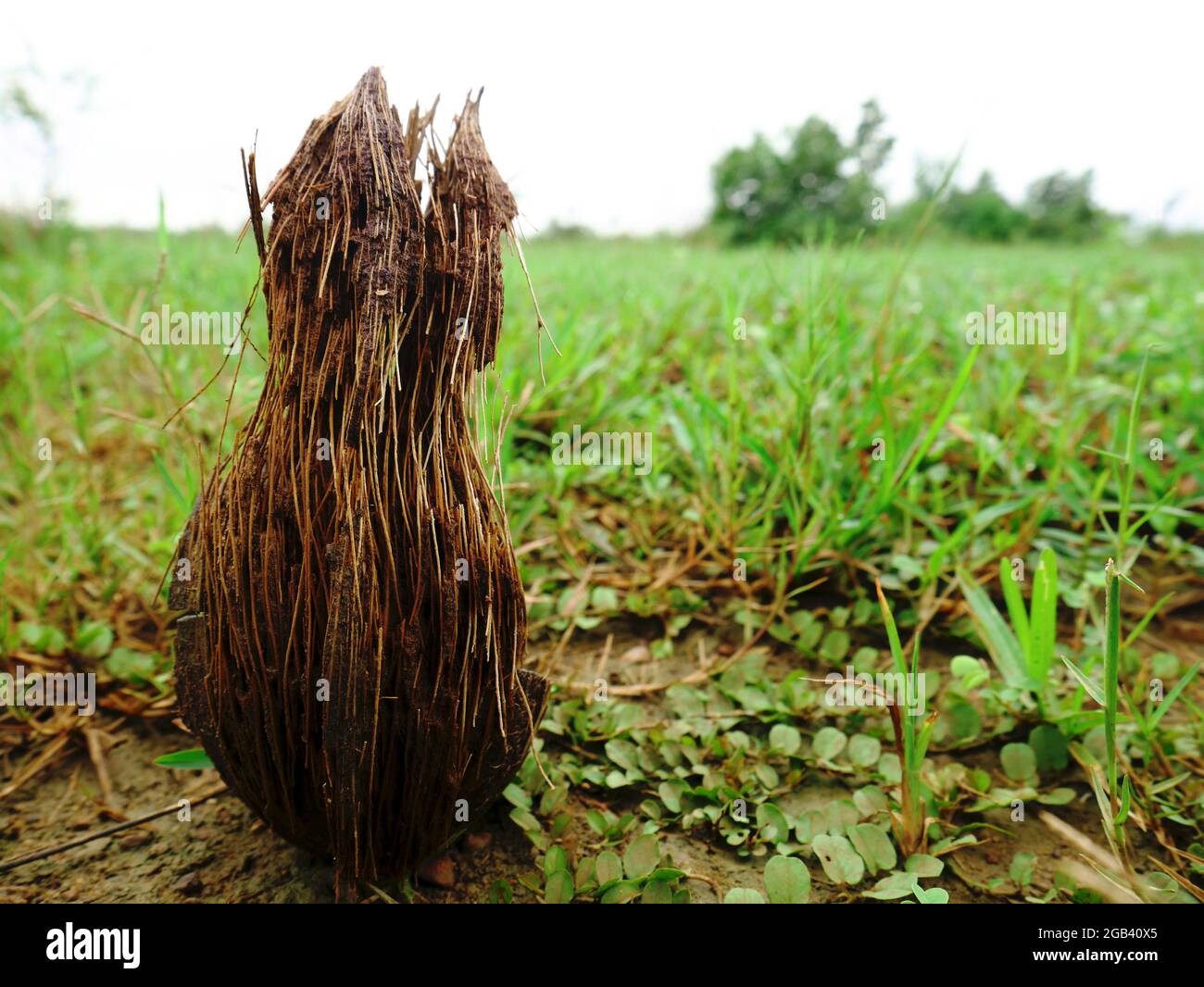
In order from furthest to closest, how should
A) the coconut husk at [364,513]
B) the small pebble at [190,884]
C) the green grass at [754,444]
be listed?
the green grass at [754,444] → the small pebble at [190,884] → the coconut husk at [364,513]

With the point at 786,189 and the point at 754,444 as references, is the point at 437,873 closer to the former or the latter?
the point at 754,444

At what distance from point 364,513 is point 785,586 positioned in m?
1.31

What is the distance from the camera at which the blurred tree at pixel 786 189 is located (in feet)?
23.4

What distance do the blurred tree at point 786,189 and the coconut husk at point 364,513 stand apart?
553cm

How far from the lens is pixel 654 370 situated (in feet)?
10.7

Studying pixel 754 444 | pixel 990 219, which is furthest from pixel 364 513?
pixel 990 219

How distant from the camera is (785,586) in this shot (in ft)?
7.14

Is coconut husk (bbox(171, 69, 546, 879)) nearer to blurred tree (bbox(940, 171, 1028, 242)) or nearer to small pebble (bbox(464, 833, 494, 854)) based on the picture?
small pebble (bbox(464, 833, 494, 854))

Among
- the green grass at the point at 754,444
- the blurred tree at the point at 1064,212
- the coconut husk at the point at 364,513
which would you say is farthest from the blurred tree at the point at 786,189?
the coconut husk at the point at 364,513

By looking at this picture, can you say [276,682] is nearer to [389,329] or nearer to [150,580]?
[389,329]

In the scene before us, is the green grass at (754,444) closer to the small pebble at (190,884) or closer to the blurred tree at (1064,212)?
the small pebble at (190,884)
